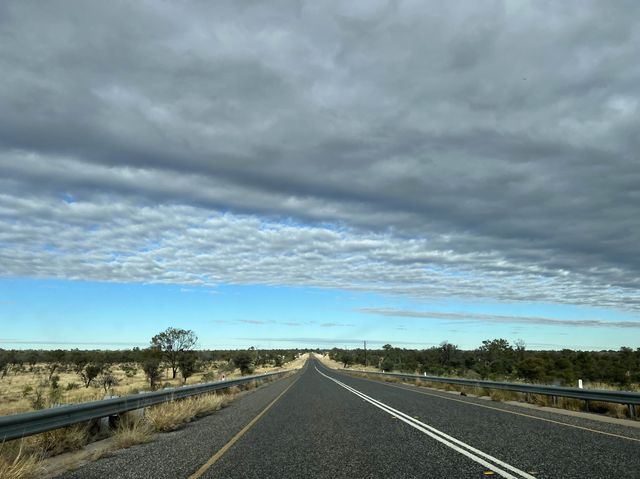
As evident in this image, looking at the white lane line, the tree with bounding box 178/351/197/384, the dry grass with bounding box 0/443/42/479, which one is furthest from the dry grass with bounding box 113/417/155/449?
the tree with bounding box 178/351/197/384

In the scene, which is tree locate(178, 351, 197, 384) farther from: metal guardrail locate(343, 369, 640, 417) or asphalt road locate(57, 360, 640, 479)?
asphalt road locate(57, 360, 640, 479)

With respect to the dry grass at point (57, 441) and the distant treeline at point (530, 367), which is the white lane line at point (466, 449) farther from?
the distant treeline at point (530, 367)

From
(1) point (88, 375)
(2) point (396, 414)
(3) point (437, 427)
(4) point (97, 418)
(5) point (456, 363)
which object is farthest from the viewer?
(5) point (456, 363)

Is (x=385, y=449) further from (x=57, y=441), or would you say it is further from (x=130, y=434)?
(x=57, y=441)

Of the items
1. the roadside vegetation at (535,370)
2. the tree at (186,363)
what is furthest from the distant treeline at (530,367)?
the tree at (186,363)

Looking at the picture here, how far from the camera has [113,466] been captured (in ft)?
26.9

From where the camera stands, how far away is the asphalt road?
293 inches

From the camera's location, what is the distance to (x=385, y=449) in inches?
365

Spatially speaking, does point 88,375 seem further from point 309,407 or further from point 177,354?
point 309,407

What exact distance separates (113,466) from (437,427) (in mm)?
7635

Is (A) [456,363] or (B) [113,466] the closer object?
(B) [113,466]

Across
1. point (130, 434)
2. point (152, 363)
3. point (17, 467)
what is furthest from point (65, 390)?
point (17, 467)

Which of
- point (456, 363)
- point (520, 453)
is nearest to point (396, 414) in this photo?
point (520, 453)

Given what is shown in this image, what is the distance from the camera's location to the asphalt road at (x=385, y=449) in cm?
743
